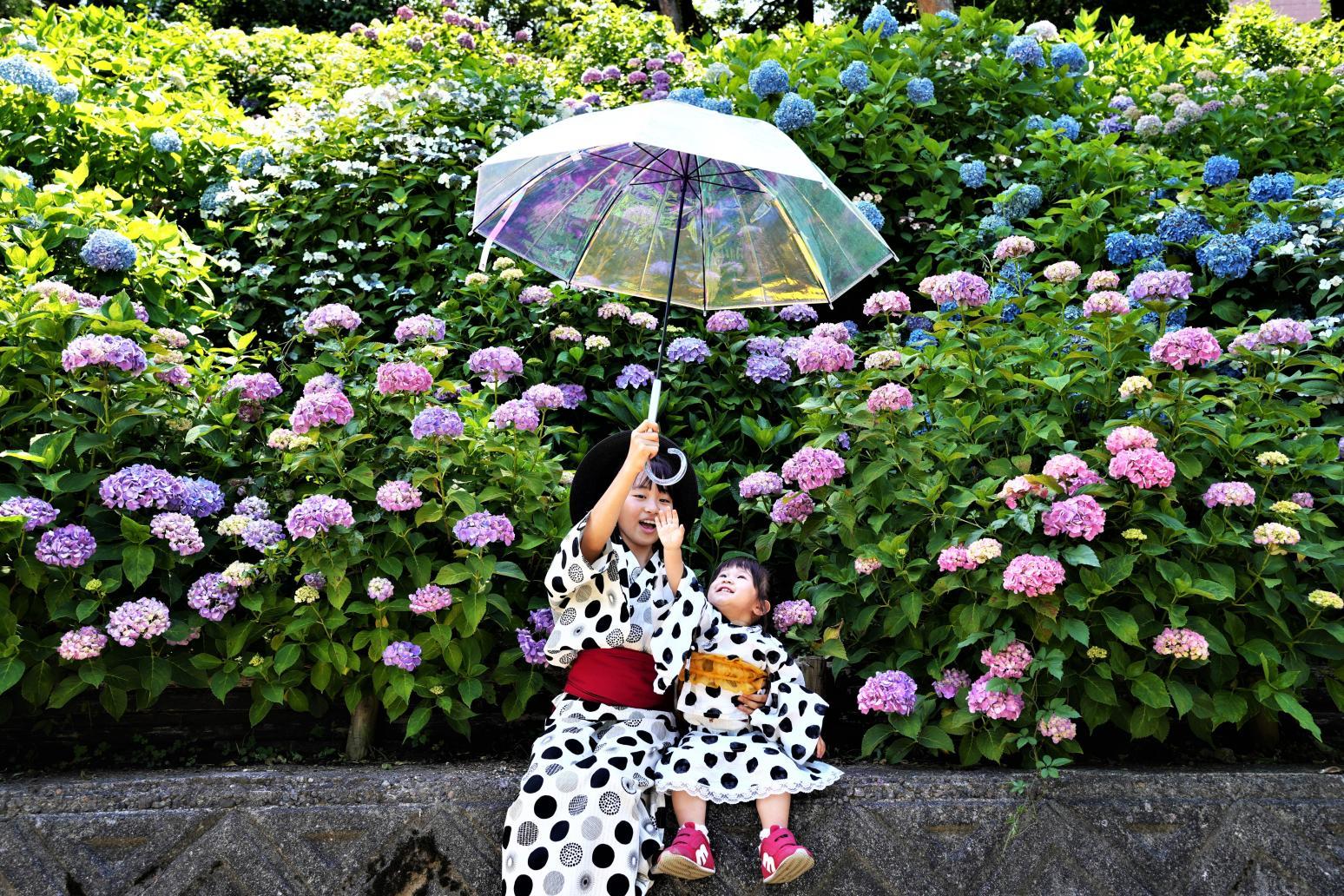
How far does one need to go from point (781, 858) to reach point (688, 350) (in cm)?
204

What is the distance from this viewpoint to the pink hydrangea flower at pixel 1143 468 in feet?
8.50

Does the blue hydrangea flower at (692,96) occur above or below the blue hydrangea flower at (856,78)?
below

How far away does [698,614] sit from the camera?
2617 millimetres

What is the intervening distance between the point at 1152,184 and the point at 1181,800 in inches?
113

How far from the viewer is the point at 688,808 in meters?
2.37

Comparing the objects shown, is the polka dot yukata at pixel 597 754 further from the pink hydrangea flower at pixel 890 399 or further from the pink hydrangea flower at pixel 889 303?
the pink hydrangea flower at pixel 889 303

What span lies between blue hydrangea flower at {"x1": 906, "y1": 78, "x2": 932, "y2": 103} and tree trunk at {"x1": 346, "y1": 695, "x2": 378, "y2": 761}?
3642 mm

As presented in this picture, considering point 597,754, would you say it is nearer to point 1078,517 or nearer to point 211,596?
point 211,596

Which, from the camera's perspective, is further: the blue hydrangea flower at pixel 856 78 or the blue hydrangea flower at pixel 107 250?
the blue hydrangea flower at pixel 856 78

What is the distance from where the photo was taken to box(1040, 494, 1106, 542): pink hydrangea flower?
8.43 feet

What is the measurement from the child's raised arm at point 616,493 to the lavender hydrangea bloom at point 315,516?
659 mm

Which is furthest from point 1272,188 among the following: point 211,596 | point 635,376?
point 211,596

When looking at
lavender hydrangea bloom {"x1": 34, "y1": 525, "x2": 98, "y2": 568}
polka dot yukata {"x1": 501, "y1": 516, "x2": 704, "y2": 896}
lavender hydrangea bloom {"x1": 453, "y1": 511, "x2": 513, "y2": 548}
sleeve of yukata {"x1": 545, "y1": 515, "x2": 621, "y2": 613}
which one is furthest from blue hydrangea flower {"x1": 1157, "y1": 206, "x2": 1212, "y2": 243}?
lavender hydrangea bloom {"x1": 34, "y1": 525, "x2": 98, "y2": 568}

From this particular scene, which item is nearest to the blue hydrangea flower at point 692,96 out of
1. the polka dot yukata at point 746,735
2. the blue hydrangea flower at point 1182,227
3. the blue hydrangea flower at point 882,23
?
the blue hydrangea flower at point 882,23
